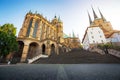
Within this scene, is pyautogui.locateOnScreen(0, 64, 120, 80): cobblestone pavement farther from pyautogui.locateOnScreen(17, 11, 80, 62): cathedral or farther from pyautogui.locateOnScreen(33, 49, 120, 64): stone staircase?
pyautogui.locateOnScreen(17, 11, 80, 62): cathedral

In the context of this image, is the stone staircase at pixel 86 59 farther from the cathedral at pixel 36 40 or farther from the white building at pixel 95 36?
the white building at pixel 95 36

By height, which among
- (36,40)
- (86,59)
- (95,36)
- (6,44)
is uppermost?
(95,36)

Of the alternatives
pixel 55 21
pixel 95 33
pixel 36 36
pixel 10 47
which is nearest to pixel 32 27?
pixel 36 36

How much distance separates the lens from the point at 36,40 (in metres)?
25.0

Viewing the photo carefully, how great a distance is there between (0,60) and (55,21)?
119 ft

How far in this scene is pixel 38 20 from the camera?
34.7 meters

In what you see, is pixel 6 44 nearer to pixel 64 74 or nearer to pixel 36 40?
pixel 36 40

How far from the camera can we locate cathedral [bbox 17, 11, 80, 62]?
22.8 meters

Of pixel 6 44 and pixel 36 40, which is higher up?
pixel 36 40

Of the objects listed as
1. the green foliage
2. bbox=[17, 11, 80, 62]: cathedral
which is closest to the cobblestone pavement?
the green foliage

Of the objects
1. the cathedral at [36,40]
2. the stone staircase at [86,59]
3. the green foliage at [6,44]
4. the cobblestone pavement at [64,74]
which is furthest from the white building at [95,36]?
the cobblestone pavement at [64,74]

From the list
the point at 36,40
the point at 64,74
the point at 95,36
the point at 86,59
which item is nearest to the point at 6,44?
the point at 36,40

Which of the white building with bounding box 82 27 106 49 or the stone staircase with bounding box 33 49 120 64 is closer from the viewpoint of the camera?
the stone staircase with bounding box 33 49 120 64

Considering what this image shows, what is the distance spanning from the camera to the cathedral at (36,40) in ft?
74.9
